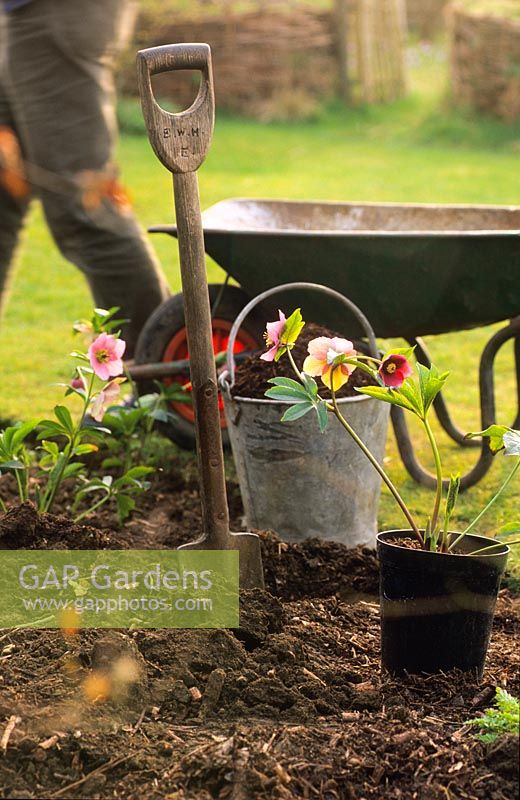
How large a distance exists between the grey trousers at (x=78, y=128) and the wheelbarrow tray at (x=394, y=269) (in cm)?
36

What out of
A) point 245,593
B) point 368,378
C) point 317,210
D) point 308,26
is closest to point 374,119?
point 308,26

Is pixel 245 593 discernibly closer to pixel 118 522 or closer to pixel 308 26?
pixel 118 522

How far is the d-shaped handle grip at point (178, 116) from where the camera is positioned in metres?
2.05

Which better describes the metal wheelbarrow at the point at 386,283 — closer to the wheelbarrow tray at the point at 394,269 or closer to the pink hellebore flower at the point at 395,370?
the wheelbarrow tray at the point at 394,269

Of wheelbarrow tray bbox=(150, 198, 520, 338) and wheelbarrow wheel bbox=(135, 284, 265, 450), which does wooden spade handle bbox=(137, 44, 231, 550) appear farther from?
wheelbarrow wheel bbox=(135, 284, 265, 450)

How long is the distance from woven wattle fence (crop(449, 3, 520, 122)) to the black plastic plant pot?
8628mm

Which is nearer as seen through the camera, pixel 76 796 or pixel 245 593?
pixel 76 796

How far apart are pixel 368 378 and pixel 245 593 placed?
32.7 inches

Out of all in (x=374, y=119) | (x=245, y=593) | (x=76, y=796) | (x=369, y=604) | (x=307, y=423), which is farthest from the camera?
(x=374, y=119)

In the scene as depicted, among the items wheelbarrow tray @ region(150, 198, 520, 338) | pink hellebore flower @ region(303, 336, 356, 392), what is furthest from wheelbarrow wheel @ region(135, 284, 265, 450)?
pink hellebore flower @ region(303, 336, 356, 392)

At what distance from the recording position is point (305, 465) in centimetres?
264

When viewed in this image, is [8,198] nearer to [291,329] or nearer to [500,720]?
[291,329]

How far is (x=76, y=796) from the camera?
61.1 inches

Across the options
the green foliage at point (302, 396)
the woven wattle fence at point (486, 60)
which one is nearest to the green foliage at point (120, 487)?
the green foliage at point (302, 396)
